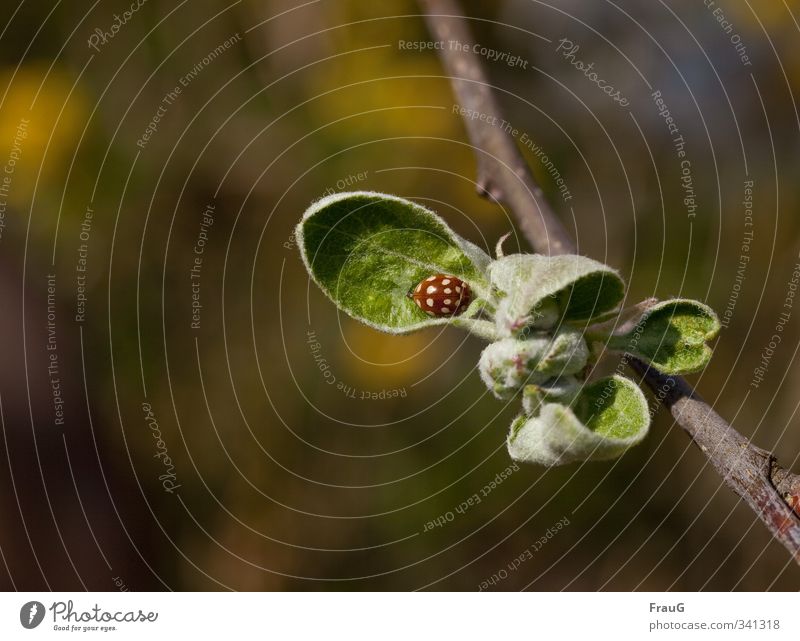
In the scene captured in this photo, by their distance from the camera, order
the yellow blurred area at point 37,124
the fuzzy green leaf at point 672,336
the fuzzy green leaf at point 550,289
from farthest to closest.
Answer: the yellow blurred area at point 37,124, the fuzzy green leaf at point 672,336, the fuzzy green leaf at point 550,289

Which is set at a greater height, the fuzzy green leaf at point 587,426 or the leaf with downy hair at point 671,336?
the leaf with downy hair at point 671,336

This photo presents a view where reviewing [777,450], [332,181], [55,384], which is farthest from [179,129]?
[777,450]

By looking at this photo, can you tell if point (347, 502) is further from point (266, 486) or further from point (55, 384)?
point (55, 384)

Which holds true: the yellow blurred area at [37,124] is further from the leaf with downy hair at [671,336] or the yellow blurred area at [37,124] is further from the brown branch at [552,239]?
the leaf with downy hair at [671,336]

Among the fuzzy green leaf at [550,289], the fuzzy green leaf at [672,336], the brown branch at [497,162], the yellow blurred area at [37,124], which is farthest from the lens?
the yellow blurred area at [37,124]

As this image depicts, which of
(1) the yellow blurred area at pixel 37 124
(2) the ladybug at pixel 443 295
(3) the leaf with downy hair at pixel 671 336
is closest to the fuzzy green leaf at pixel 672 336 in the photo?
(3) the leaf with downy hair at pixel 671 336

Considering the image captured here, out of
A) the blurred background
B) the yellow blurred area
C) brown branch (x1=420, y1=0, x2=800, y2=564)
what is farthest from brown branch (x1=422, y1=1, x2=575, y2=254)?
the yellow blurred area

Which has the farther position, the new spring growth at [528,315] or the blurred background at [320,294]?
the blurred background at [320,294]
